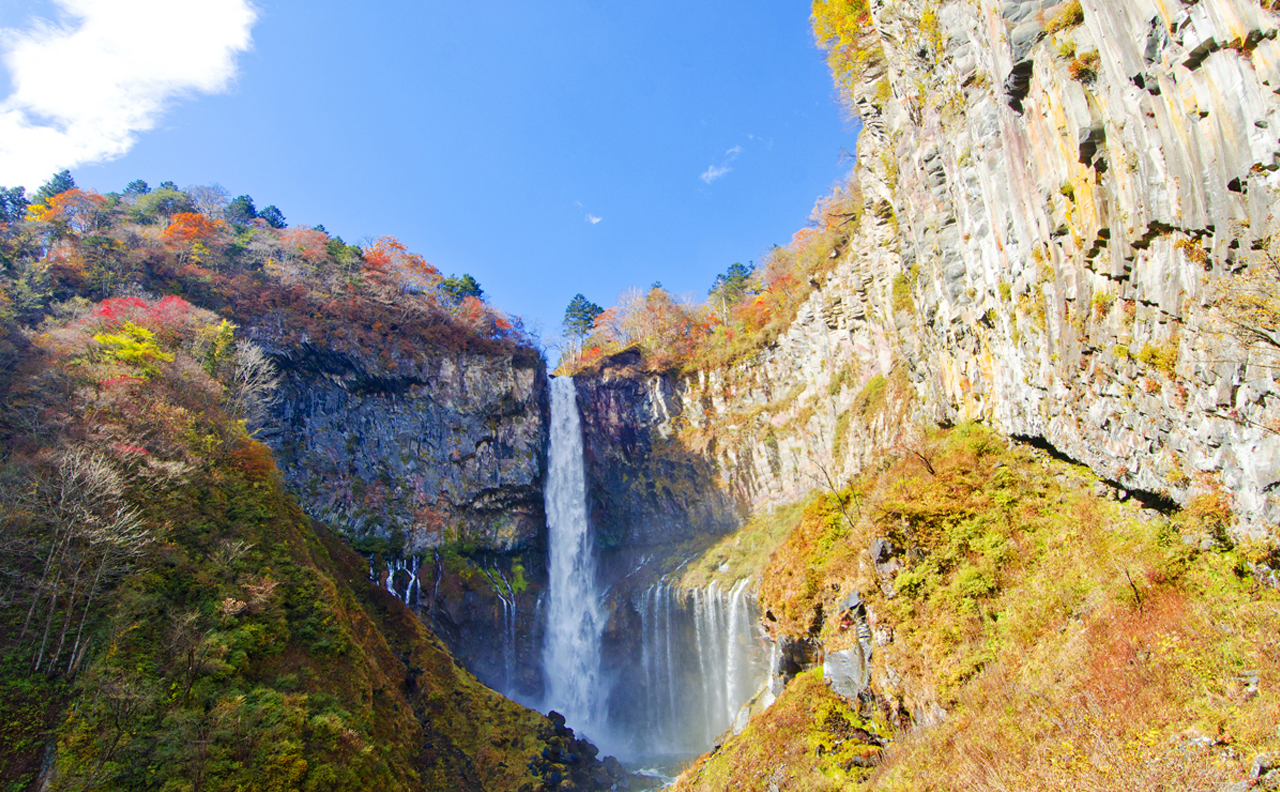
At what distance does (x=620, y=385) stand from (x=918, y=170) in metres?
24.6

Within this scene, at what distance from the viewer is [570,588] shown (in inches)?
1334

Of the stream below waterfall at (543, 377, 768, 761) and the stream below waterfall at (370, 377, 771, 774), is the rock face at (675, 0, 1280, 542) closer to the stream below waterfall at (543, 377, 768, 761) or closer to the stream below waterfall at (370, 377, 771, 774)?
the stream below waterfall at (543, 377, 768, 761)

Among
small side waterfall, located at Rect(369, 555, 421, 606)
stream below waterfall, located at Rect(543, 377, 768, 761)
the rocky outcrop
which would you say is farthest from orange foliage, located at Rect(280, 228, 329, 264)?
small side waterfall, located at Rect(369, 555, 421, 606)

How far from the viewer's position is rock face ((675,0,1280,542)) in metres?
6.76

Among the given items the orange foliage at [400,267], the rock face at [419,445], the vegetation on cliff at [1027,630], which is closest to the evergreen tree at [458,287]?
the orange foliage at [400,267]

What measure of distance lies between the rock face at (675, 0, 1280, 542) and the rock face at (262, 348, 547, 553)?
23011 millimetres

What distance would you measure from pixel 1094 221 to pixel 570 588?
3129 centimetres

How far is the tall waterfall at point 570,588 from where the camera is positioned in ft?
100

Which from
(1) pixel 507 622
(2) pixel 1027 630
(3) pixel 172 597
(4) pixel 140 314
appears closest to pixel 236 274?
(4) pixel 140 314

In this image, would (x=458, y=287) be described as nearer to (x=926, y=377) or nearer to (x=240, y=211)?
(x=240, y=211)

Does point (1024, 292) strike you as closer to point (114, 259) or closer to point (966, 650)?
point (966, 650)

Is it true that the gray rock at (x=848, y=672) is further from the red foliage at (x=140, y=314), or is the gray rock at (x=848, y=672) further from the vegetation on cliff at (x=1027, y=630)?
the red foliage at (x=140, y=314)

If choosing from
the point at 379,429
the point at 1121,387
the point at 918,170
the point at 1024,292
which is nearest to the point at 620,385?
the point at 379,429

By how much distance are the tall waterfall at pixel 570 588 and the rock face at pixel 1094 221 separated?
21.3 metres
